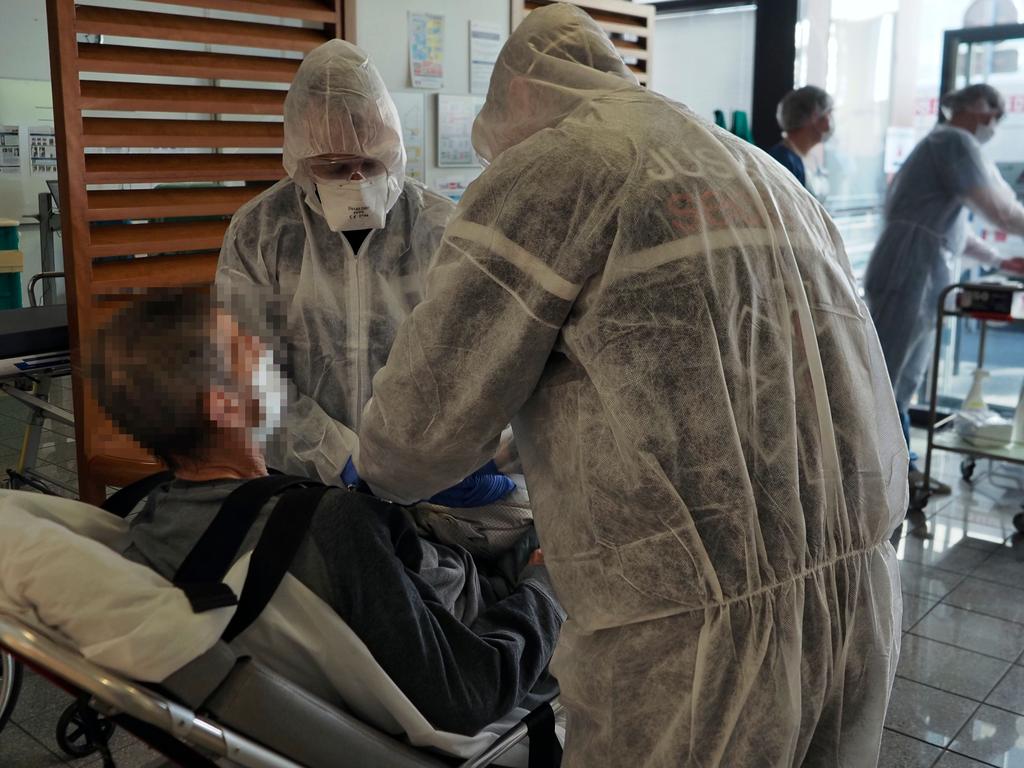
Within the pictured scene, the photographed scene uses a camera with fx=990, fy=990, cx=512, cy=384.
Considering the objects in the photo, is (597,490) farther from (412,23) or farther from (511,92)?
(412,23)

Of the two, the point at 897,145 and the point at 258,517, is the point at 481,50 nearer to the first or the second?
the point at 897,145

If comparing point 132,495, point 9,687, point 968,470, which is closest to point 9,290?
point 9,687

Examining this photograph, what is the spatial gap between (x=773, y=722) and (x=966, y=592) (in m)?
2.32

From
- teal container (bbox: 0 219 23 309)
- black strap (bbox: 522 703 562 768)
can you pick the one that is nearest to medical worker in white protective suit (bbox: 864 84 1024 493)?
black strap (bbox: 522 703 562 768)

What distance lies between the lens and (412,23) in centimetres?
341

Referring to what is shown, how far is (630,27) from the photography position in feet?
13.9

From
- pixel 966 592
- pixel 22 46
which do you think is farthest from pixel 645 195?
pixel 22 46

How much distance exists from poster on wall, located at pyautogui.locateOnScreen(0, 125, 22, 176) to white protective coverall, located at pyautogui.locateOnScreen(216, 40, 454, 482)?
4476 millimetres

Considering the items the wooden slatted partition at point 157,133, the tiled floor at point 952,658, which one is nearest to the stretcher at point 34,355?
the wooden slatted partition at point 157,133

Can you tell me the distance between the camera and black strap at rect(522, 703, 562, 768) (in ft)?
4.44

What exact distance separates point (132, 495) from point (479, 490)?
54cm

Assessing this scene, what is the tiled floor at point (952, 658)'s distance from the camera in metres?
2.28

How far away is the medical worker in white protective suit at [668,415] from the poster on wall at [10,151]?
558cm

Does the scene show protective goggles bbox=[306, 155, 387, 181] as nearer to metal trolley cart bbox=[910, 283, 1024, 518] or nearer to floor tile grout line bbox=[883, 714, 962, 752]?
floor tile grout line bbox=[883, 714, 962, 752]
